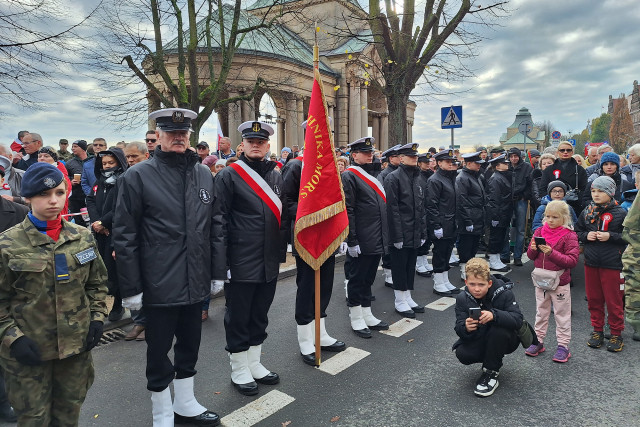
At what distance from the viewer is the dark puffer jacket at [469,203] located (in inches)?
288

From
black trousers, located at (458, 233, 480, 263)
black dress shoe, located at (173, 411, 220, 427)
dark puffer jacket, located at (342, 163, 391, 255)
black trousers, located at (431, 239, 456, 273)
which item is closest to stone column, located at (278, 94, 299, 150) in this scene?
black trousers, located at (458, 233, 480, 263)

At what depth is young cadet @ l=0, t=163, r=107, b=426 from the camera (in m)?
2.41

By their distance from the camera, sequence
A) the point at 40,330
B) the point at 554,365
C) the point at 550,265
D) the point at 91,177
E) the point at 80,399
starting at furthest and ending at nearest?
the point at 91,177 < the point at 550,265 < the point at 554,365 < the point at 80,399 < the point at 40,330

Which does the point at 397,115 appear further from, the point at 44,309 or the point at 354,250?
the point at 44,309

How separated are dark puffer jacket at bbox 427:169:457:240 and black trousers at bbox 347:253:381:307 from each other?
1853 millimetres

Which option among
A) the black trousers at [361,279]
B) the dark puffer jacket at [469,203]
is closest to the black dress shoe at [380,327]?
the black trousers at [361,279]

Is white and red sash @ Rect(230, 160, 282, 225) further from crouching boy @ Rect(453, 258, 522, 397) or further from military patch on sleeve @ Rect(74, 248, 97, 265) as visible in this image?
crouching boy @ Rect(453, 258, 522, 397)

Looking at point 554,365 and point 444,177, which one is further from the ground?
point 444,177

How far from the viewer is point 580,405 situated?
3.54 metres

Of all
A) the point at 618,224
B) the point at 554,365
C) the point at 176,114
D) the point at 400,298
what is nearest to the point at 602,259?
the point at 618,224

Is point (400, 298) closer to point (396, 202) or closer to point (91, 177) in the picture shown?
point (396, 202)

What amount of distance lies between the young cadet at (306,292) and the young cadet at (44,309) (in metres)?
2.23

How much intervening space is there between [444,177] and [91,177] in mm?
5545

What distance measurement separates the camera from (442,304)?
630 centimetres
